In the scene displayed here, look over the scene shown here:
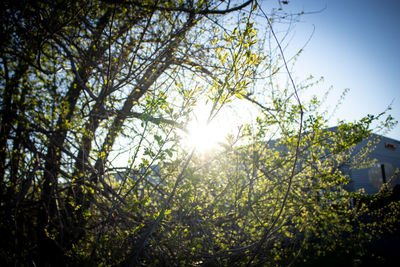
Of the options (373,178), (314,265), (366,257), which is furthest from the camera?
(373,178)

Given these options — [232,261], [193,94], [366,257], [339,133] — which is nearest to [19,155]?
[193,94]

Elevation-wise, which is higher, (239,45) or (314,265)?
(239,45)

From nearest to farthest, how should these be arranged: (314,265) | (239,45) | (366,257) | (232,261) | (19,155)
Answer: (239,45) → (232,261) → (19,155) → (314,265) → (366,257)

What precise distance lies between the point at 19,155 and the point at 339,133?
5485 mm

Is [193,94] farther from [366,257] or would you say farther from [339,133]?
[366,257]

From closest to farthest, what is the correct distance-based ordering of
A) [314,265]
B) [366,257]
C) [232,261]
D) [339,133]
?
[232,261] → [339,133] → [314,265] → [366,257]

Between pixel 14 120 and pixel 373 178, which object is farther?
pixel 373 178

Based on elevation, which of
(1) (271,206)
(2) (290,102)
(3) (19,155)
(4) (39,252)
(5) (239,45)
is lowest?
(4) (39,252)

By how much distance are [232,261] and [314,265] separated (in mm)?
5104

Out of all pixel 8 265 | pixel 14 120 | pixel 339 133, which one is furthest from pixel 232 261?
pixel 14 120

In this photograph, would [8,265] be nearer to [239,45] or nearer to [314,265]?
[239,45]

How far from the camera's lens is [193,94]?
5.74 feet

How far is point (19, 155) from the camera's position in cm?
369

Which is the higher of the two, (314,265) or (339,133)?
(339,133)
